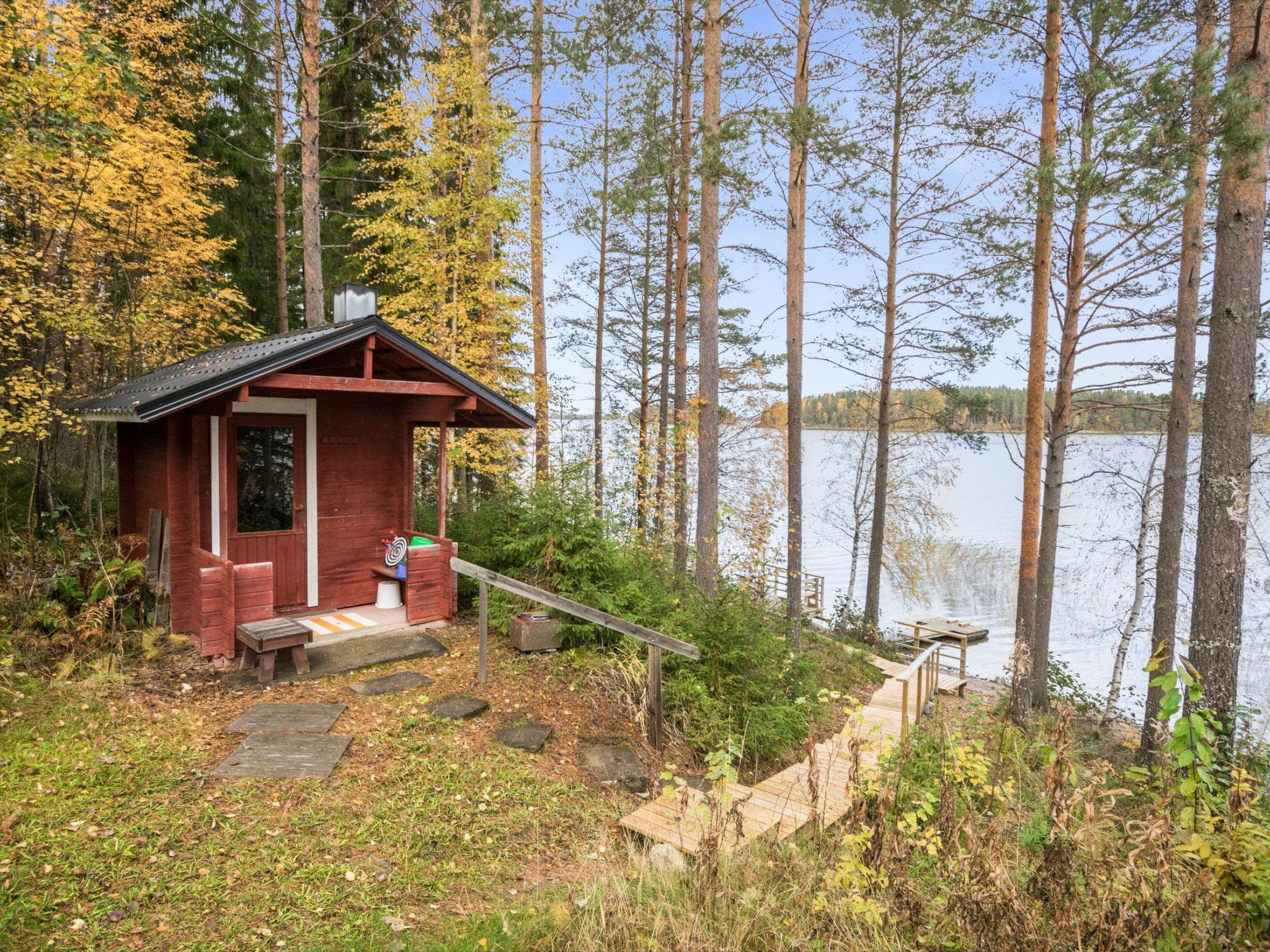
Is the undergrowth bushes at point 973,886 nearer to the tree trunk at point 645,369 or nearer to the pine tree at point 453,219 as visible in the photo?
the pine tree at point 453,219

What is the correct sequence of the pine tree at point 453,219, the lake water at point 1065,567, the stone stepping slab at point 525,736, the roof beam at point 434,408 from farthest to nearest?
the lake water at point 1065,567
the pine tree at point 453,219
the roof beam at point 434,408
the stone stepping slab at point 525,736

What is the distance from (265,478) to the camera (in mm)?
6906

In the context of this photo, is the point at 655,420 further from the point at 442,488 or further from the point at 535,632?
the point at 535,632

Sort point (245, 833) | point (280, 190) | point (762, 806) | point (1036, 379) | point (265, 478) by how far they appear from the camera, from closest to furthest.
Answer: point (245, 833), point (762, 806), point (265, 478), point (1036, 379), point (280, 190)

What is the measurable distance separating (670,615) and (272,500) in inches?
169

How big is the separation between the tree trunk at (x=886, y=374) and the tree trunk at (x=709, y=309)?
20.5 feet

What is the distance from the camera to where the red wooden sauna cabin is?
239 inches

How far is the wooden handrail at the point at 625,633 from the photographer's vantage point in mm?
5453

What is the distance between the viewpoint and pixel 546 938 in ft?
10.3

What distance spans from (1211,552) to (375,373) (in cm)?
832

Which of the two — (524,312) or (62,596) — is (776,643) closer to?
(62,596)

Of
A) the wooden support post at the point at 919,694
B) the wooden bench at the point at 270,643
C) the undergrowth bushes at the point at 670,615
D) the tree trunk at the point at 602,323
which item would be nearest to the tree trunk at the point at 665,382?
the tree trunk at the point at 602,323

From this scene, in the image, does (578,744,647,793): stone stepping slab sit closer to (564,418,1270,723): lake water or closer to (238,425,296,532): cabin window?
(238,425,296,532): cabin window

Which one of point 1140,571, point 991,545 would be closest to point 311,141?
point 1140,571
